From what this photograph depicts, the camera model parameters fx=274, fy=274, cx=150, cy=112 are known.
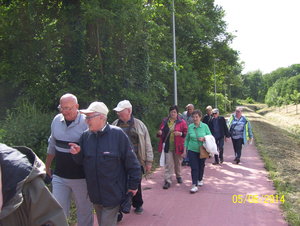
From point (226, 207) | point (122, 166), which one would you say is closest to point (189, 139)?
point (226, 207)

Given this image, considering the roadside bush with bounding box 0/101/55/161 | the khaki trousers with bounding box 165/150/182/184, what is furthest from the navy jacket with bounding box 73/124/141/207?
the roadside bush with bounding box 0/101/55/161

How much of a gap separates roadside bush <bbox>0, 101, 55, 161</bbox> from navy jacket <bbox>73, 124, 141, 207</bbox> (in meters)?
4.40

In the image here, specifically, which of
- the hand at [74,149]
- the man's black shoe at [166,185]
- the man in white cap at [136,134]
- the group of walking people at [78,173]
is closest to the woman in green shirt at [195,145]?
the man's black shoe at [166,185]

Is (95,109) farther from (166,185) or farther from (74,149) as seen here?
(166,185)

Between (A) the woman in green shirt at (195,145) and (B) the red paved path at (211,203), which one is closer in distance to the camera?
(B) the red paved path at (211,203)

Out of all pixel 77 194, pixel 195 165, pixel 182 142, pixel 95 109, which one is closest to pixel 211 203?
pixel 195 165

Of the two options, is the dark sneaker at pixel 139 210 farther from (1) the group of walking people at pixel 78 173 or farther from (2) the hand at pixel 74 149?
(2) the hand at pixel 74 149

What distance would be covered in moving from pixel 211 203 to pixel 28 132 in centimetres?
501

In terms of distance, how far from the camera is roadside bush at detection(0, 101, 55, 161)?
22.8 feet

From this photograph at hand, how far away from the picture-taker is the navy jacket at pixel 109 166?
2.96 meters

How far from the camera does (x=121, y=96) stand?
954 centimetres

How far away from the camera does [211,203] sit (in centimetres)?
530

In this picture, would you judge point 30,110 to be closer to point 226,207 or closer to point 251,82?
point 226,207

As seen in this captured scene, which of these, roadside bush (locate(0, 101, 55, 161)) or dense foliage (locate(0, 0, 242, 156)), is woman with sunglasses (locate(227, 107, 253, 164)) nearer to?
dense foliage (locate(0, 0, 242, 156))
